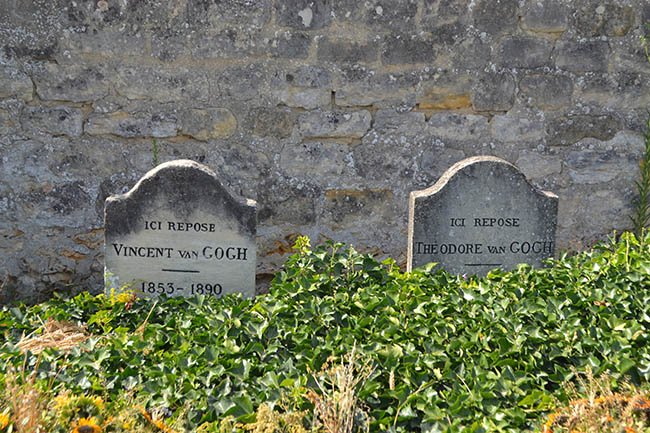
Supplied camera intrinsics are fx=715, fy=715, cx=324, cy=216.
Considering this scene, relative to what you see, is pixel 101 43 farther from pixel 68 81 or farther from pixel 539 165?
pixel 539 165

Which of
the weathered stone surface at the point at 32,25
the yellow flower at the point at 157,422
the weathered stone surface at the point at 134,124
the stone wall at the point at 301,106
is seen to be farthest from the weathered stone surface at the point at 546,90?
the yellow flower at the point at 157,422

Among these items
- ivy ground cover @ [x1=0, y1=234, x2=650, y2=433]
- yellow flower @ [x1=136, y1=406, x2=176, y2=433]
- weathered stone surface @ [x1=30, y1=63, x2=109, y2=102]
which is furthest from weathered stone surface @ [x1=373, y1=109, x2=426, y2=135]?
yellow flower @ [x1=136, y1=406, x2=176, y2=433]

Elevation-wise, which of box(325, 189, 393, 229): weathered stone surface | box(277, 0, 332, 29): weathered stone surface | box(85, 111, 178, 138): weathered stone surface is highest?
box(277, 0, 332, 29): weathered stone surface

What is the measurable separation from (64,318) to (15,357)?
1.69 feet

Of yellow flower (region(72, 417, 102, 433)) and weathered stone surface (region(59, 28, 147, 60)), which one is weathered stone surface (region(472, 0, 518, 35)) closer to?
weathered stone surface (region(59, 28, 147, 60))

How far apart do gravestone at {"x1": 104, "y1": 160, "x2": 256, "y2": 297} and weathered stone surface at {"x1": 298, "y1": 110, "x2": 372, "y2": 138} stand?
43.4 inches

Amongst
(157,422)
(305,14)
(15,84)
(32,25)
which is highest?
(305,14)

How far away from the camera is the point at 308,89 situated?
15.1 feet

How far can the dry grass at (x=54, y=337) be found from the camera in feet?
9.34

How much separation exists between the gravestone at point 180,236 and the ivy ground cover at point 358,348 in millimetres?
339

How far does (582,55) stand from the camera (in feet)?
15.5

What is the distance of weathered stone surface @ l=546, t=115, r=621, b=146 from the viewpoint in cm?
477

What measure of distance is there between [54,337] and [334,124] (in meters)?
2.33

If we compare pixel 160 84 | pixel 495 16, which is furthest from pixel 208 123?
pixel 495 16
